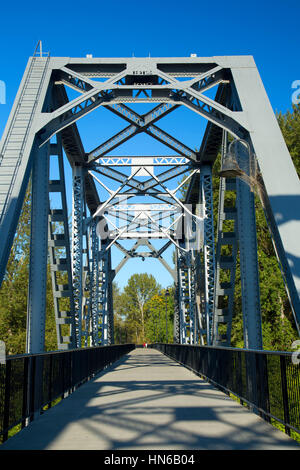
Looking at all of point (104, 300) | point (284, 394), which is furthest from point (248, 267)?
point (104, 300)

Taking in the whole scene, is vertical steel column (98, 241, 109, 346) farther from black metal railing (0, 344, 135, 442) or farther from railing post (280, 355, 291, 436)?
railing post (280, 355, 291, 436)

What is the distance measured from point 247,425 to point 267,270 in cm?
2371

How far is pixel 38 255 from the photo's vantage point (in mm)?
11836

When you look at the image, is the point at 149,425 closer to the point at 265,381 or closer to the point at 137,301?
the point at 265,381

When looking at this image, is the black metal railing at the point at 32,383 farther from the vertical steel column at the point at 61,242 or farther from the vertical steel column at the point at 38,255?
the vertical steel column at the point at 61,242

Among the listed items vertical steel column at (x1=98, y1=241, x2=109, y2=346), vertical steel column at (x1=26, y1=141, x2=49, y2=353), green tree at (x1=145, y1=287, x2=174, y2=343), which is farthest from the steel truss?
green tree at (x1=145, y1=287, x2=174, y2=343)

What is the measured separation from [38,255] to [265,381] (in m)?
6.55

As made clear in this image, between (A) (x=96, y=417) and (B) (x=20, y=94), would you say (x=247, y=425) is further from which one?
(B) (x=20, y=94)

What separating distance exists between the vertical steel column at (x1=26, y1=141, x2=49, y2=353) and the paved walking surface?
1.74m

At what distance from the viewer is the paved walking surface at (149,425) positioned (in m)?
5.41

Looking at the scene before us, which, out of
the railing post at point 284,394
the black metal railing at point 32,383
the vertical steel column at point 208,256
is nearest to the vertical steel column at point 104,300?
the vertical steel column at point 208,256

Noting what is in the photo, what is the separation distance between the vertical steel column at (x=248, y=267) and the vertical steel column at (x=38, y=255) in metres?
4.49

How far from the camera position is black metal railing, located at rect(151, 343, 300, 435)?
19.1 feet

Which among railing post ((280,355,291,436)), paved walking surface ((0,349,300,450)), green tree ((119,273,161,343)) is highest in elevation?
green tree ((119,273,161,343))
